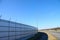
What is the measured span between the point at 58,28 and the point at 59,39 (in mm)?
22768

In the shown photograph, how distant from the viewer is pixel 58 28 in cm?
3366

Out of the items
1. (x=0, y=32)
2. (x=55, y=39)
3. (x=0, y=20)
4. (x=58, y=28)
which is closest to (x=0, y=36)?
(x=0, y=32)

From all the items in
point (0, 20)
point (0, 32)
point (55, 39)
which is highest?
point (0, 20)

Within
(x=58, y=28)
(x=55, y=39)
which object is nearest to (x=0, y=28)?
(x=55, y=39)

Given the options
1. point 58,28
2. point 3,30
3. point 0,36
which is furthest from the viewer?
point 58,28

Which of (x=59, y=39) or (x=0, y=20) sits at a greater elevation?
(x=0, y=20)

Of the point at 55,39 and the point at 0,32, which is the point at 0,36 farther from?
the point at 55,39

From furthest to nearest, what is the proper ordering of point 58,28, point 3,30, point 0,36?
point 58,28, point 3,30, point 0,36

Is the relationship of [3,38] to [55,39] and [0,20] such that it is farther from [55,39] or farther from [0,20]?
[55,39]

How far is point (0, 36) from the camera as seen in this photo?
1027 centimetres

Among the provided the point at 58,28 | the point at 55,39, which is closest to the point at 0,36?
the point at 55,39

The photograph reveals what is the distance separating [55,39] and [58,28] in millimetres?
22639

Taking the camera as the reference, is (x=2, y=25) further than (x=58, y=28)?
No

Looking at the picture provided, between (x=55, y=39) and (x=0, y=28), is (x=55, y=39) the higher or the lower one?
the lower one
